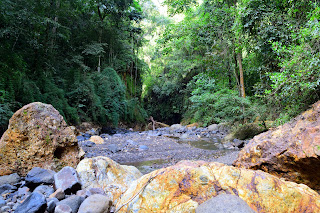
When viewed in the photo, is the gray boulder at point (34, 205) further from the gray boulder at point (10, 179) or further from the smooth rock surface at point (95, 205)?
the gray boulder at point (10, 179)

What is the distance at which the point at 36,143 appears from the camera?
3.45 m

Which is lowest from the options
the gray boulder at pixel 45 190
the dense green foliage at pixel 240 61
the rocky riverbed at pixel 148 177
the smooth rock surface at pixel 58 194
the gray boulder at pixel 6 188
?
the gray boulder at pixel 6 188

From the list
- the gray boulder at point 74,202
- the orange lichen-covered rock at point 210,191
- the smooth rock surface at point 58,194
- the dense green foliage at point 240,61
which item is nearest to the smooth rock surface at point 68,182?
the smooth rock surface at point 58,194

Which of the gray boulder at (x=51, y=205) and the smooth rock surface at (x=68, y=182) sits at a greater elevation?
the smooth rock surface at (x=68, y=182)

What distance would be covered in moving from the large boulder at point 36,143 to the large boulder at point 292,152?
3351mm

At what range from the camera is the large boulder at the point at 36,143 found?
3.30 m

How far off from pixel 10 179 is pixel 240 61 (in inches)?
450

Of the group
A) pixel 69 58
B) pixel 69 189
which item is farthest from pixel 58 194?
pixel 69 58

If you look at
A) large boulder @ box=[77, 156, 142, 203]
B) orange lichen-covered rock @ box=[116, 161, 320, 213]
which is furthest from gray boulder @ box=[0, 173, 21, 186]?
orange lichen-covered rock @ box=[116, 161, 320, 213]

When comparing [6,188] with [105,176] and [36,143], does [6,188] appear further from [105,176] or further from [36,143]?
[105,176]

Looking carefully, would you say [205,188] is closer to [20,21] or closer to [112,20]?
[20,21]

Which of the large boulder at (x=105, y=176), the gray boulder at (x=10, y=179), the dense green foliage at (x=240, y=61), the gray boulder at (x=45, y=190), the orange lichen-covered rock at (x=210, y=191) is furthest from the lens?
the dense green foliage at (x=240, y=61)

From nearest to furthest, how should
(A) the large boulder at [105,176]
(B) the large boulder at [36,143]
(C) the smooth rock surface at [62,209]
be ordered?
(C) the smooth rock surface at [62,209], (A) the large boulder at [105,176], (B) the large boulder at [36,143]

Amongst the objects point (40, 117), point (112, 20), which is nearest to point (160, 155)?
point (40, 117)
